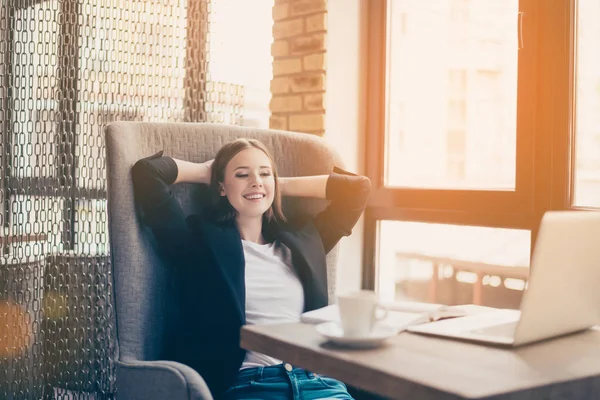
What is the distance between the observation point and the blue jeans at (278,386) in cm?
154

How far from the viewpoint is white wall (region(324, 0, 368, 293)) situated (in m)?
2.67

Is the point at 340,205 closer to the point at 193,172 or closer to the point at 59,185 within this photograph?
the point at 193,172

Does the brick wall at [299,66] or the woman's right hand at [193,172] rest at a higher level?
the brick wall at [299,66]

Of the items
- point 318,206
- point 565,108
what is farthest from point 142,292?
point 565,108

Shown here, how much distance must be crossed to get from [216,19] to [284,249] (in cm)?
115

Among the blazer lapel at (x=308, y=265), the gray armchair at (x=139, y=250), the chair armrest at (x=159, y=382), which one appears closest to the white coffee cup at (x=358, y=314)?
the chair armrest at (x=159, y=382)

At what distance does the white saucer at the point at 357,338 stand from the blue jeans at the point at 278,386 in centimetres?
47

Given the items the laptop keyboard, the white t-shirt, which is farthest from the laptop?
the white t-shirt

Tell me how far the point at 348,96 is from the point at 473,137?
0.56 meters

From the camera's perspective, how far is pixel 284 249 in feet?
Result: 6.00

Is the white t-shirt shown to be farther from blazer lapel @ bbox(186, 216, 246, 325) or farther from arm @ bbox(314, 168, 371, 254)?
arm @ bbox(314, 168, 371, 254)

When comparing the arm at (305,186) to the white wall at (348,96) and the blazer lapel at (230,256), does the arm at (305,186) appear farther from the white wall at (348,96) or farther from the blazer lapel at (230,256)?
the white wall at (348,96)

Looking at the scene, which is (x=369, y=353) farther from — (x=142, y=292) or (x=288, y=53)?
(x=288, y=53)

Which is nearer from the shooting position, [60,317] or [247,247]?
[247,247]
